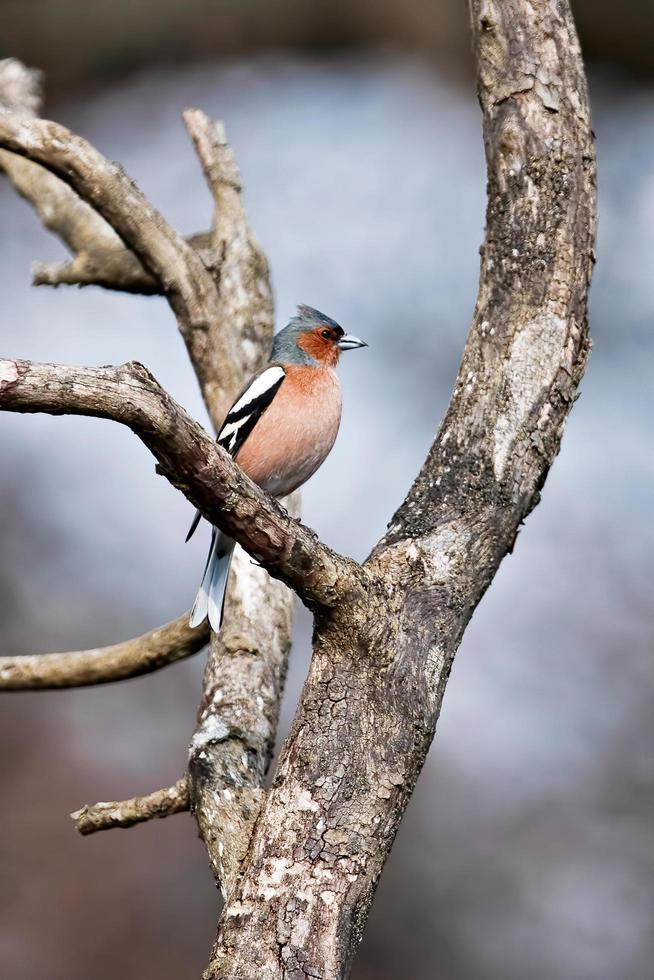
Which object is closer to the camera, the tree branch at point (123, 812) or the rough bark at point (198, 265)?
the tree branch at point (123, 812)

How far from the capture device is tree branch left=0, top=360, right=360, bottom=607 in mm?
2209

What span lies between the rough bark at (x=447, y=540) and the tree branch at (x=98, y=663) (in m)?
1.74

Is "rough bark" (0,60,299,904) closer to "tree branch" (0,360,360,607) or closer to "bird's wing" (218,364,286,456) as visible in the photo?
"bird's wing" (218,364,286,456)

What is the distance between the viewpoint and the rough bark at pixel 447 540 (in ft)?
8.91

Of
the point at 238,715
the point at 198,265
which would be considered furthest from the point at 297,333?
the point at 238,715

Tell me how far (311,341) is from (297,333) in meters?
0.09

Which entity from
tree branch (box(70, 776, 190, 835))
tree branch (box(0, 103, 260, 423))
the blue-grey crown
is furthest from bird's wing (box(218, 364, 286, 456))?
tree branch (box(70, 776, 190, 835))

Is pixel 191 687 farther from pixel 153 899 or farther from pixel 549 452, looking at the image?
pixel 549 452

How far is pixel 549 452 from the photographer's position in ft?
11.3

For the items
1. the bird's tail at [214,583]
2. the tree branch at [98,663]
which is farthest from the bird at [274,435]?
the tree branch at [98,663]

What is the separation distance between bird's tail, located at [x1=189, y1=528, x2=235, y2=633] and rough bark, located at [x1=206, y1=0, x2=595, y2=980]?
1413 millimetres

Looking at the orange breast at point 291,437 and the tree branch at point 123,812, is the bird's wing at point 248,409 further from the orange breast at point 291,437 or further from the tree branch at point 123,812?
the tree branch at point 123,812

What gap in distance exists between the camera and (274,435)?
4383mm

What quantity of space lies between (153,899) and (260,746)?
4.11 m
